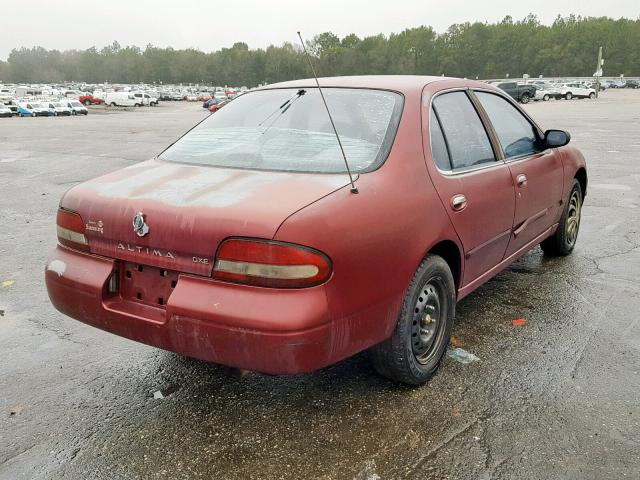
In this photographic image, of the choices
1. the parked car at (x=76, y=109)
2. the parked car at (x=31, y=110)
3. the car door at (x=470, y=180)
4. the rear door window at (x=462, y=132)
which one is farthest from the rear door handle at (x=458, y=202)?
the parked car at (x=76, y=109)

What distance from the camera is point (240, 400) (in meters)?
3.12

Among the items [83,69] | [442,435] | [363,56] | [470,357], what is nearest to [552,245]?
[470,357]

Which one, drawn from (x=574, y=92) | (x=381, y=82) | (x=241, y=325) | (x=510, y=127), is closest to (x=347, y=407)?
(x=241, y=325)

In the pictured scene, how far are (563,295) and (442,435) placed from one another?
2326mm

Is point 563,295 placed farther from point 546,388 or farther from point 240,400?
point 240,400

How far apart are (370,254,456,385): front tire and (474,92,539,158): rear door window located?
1.32 metres

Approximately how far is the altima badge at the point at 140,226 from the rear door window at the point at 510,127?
247cm

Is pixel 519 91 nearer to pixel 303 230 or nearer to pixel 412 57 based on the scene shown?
pixel 303 230

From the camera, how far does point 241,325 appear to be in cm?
245

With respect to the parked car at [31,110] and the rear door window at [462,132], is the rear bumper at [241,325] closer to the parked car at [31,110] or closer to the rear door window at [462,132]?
the rear door window at [462,132]

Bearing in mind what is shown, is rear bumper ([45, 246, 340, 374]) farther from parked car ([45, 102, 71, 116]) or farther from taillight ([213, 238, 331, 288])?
parked car ([45, 102, 71, 116])

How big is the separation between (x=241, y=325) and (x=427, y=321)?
3.92ft

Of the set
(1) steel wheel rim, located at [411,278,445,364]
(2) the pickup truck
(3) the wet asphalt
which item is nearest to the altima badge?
(3) the wet asphalt

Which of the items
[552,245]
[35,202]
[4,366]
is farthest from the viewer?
[35,202]
